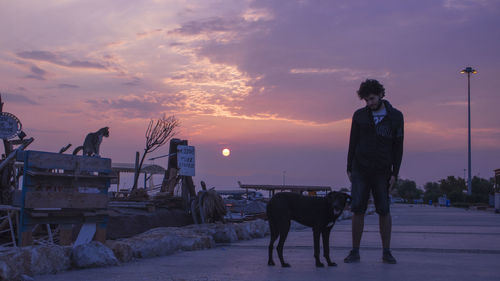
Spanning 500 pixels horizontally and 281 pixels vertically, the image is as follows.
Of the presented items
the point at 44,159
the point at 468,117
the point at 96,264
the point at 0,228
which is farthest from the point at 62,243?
the point at 468,117

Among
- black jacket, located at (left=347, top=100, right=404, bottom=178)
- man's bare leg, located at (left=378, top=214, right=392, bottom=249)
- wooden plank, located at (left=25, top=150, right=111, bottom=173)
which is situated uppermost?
black jacket, located at (left=347, top=100, right=404, bottom=178)

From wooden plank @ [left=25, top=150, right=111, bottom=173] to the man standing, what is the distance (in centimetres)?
358

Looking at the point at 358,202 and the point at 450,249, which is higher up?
the point at 358,202

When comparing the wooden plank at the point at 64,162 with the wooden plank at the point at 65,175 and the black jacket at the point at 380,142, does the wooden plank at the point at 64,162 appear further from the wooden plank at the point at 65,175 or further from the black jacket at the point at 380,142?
the black jacket at the point at 380,142

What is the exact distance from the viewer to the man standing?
6.24m

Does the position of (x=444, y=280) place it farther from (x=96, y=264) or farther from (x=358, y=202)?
(x=96, y=264)

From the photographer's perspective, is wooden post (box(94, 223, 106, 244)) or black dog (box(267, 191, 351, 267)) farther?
wooden post (box(94, 223, 106, 244))

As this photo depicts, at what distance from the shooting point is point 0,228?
9.58m

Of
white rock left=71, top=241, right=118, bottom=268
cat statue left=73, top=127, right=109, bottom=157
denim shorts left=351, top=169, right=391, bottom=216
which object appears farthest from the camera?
cat statue left=73, top=127, right=109, bottom=157

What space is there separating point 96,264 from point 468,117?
52466 mm

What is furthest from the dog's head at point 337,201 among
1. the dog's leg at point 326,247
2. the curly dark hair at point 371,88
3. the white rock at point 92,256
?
the white rock at point 92,256

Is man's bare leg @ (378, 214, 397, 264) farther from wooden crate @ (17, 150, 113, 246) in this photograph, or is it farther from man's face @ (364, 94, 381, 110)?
wooden crate @ (17, 150, 113, 246)

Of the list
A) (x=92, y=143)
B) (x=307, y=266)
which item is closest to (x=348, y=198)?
(x=307, y=266)

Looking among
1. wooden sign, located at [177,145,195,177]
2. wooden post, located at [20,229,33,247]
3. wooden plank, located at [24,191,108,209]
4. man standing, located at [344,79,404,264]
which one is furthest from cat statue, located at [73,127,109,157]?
man standing, located at [344,79,404,264]
